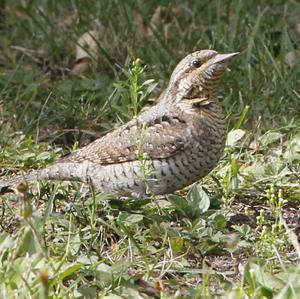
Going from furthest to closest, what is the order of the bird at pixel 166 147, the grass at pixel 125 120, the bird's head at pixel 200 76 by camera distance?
the bird's head at pixel 200 76 → the bird at pixel 166 147 → the grass at pixel 125 120

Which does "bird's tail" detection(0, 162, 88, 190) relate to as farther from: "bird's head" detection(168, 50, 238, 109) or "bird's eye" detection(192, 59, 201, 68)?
"bird's eye" detection(192, 59, 201, 68)

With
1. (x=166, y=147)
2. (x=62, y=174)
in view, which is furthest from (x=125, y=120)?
(x=166, y=147)

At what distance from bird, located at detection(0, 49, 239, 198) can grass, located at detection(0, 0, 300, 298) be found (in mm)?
Result: 92

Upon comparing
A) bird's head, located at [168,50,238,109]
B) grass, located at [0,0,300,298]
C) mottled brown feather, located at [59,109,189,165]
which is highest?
bird's head, located at [168,50,238,109]

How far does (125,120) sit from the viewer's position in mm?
6055

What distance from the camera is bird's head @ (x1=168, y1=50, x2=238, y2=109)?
16.6 ft

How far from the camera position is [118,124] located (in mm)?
6055

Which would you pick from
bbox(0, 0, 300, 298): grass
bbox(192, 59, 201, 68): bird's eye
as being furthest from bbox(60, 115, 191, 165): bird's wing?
bbox(192, 59, 201, 68): bird's eye

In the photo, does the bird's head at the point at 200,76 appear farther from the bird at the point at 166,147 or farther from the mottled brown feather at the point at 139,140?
the mottled brown feather at the point at 139,140

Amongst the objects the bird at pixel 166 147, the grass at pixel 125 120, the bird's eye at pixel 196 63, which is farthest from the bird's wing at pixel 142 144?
the bird's eye at pixel 196 63

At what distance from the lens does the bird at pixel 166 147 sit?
482cm

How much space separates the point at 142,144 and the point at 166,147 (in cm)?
13

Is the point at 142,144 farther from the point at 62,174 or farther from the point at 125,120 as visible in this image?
→ the point at 125,120

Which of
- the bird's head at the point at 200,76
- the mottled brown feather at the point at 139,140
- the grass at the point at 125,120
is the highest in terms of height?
the bird's head at the point at 200,76
